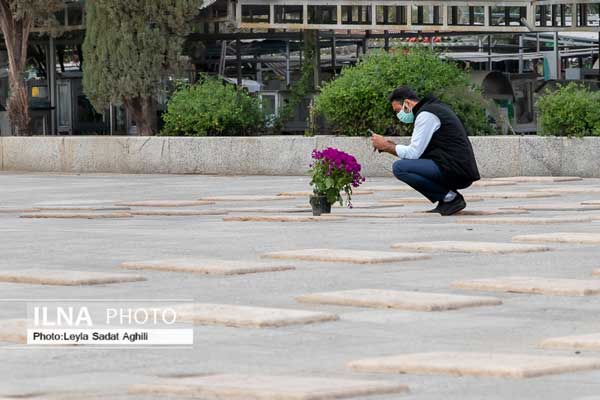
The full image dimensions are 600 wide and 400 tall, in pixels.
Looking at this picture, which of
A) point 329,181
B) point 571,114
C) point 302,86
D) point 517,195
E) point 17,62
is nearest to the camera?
point 329,181

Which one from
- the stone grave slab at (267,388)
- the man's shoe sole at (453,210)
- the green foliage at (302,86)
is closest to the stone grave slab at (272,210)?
the man's shoe sole at (453,210)

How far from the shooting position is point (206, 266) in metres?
11.0

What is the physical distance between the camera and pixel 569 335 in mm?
7637

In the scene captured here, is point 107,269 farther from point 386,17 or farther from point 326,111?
point 386,17

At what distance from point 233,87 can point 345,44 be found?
13.3 meters

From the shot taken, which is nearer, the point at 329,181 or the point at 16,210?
the point at 329,181

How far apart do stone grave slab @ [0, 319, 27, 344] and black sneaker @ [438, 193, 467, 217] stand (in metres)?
8.42

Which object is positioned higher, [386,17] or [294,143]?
[386,17]

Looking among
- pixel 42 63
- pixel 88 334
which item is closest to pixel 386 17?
pixel 42 63

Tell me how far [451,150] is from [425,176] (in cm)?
36

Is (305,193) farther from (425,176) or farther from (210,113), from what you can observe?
(210,113)

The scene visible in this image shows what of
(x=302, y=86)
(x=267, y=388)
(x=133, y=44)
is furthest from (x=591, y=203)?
(x=133, y=44)

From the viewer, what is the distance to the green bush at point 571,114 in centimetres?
2503

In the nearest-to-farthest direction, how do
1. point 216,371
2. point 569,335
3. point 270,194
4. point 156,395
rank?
point 156,395
point 216,371
point 569,335
point 270,194
